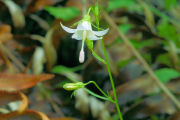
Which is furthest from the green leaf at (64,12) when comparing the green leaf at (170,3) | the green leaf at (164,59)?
the green leaf at (170,3)

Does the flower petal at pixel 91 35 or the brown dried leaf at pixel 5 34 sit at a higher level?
the flower petal at pixel 91 35

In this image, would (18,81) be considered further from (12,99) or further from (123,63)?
(123,63)

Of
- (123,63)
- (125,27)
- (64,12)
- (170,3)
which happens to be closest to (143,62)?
(123,63)

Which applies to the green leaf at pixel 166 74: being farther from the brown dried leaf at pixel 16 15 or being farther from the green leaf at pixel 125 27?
the brown dried leaf at pixel 16 15

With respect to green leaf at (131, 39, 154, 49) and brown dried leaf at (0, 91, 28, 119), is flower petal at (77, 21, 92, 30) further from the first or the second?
green leaf at (131, 39, 154, 49)

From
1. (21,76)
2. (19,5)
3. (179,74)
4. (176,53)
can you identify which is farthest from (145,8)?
(21,76)

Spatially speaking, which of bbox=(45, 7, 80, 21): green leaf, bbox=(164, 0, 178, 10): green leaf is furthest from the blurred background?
bbox=(164, 0, 178, 10): green leaf
